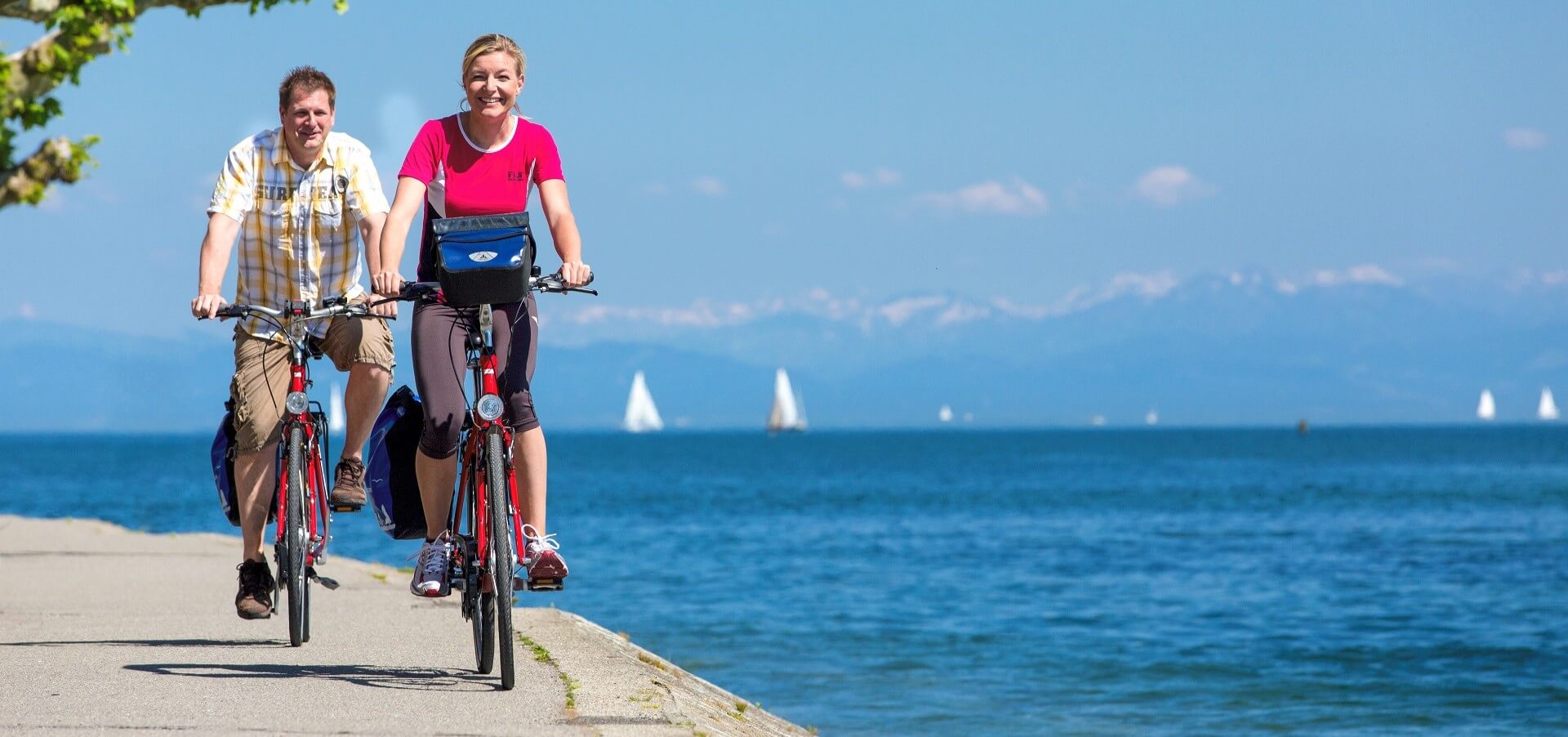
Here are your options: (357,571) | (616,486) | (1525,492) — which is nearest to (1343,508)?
(1525,492)

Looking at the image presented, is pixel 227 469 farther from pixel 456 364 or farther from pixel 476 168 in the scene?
pixel 476 168

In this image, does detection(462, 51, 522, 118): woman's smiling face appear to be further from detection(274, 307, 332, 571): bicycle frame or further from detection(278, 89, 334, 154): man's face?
detection(274, 307, 332, 571): bicycle frame

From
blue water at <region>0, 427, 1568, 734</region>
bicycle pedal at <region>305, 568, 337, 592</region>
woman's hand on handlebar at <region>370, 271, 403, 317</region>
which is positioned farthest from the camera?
blue water at <region>0, 427, 1568, 734</region>

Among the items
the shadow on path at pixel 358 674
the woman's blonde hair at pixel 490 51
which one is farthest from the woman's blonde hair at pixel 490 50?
the shadow on path at pixel 358 674

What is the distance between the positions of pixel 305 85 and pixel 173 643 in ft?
8.45

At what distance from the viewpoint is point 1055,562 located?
108 feet

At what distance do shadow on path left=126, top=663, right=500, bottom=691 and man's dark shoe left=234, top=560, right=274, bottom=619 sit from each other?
46cm

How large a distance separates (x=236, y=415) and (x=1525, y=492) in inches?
2596

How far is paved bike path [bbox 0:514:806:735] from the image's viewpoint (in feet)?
18.6

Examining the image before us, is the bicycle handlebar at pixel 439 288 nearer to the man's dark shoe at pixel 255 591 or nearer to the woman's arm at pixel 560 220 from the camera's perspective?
the woman's arm at pixel 560 220

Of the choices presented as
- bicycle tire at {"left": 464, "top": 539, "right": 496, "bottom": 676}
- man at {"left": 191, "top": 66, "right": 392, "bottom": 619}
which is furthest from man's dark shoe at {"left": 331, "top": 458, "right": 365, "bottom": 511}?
bicycle tire at {"left": 464, "top": 539, "right": 496, "bottom": 676}

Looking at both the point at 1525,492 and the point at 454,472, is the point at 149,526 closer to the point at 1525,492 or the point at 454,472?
the point at 454,472

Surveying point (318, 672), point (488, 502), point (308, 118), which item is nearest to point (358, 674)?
point (318, 672)

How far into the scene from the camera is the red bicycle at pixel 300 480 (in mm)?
6918
